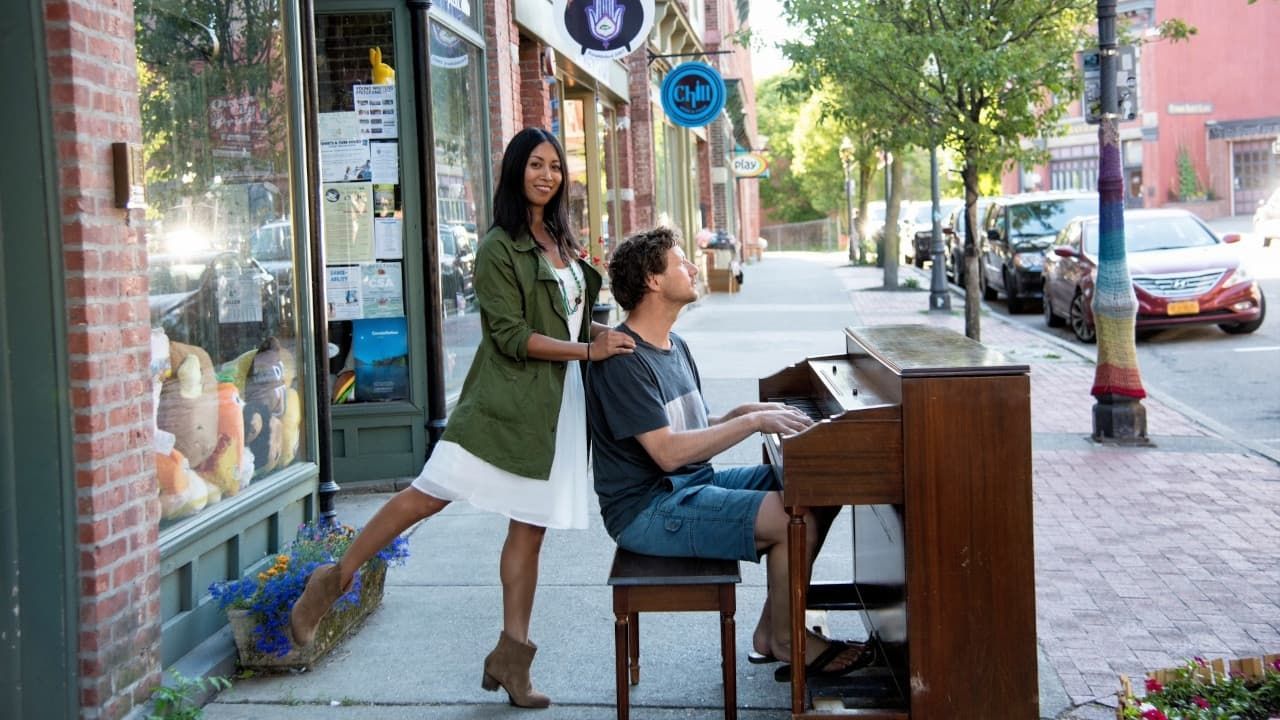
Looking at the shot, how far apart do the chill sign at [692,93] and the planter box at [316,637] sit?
13497 mm

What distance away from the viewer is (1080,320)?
1633 centimetres

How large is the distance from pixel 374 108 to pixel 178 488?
4.18 meters

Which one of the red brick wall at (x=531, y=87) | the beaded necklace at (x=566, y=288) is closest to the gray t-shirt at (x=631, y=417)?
the beaded necklace at (x=566, y=288)

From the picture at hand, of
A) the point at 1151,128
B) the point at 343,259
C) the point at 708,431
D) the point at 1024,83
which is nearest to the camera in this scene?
the point at 708,431

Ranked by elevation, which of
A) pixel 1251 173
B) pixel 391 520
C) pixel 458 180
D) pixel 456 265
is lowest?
pixel 391 520

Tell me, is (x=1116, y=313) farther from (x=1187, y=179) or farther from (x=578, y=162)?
(x=1187, y=179)

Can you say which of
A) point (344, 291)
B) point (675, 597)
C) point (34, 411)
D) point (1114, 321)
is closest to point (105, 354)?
point (34, 411)

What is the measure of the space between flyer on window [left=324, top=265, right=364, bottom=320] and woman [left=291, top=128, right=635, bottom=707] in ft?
13.0

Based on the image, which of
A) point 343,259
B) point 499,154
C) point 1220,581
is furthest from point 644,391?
point 499,154

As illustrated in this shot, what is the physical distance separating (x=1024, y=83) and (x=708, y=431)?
32.2 feet

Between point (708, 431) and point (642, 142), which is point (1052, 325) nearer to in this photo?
point (642, 142)

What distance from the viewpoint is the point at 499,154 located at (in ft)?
32.8

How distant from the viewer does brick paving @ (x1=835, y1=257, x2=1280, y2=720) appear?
15.8ft

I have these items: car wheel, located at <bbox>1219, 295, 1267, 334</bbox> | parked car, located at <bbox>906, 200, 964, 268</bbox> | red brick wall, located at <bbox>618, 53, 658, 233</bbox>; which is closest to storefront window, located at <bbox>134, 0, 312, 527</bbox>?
car wheel, located at <bbox>1219, 295, 1267, 334</bbox>
